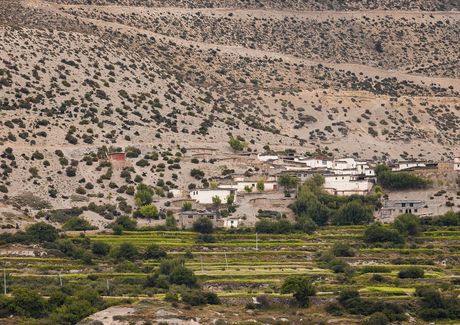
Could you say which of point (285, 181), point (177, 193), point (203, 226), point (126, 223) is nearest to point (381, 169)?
point (285, 181)

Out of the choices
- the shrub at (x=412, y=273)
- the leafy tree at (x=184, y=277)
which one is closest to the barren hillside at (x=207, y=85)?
the leafy tree at (x=184, y=277)

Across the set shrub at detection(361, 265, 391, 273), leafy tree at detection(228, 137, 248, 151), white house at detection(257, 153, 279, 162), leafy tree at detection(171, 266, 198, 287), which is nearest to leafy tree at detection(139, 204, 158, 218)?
leafy tree at detection(171, 266, 198, 287)

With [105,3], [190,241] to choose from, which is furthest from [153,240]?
[105,3]

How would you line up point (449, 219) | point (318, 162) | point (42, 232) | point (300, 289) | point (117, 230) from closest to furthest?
point (300, 289) → point (42, 232) → point (117, 230) → point (449, 219) → point (318, 162)

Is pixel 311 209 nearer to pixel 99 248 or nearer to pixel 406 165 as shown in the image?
pixel 406 165

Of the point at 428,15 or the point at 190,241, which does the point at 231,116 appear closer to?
the point at 190,241

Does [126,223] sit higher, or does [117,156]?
[117,156]

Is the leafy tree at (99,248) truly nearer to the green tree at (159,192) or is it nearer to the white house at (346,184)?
the green tree at (159,192)
